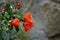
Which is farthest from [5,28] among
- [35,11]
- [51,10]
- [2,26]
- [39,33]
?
[35,11]

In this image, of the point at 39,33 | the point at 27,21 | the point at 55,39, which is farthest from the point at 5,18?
the point at 39,33

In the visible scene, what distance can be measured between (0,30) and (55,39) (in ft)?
3.90

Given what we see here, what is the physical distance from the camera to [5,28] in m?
1.62

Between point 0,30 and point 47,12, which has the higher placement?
point 0,30

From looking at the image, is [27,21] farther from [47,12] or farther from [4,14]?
[47,12]

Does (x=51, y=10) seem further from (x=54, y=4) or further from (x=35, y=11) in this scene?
(x=35, y=11)

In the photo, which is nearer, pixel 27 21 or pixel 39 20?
pixel 27 21

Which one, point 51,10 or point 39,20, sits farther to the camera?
point 39,20

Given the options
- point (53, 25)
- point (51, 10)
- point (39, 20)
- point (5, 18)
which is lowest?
point (39, 20)

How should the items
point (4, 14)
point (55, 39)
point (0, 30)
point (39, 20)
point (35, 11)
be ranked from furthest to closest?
point (35, 11)
point (39, 20)
point (55, 39)
point (4, 14)
point (0, 30)

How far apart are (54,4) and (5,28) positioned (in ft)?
3.02

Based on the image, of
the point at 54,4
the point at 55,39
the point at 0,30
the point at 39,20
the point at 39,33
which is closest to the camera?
the point at 0,30

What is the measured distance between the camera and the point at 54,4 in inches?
93.0

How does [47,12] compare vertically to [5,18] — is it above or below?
below
